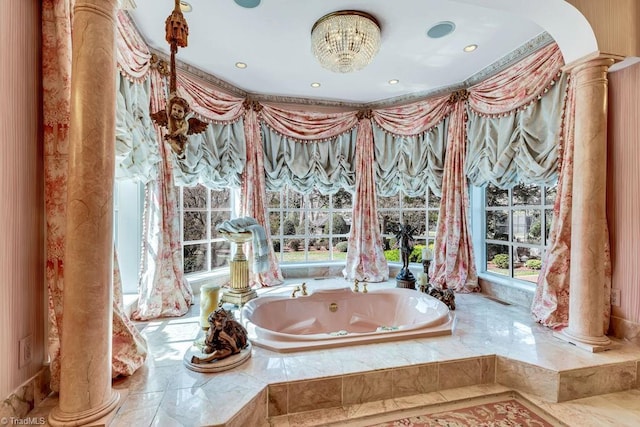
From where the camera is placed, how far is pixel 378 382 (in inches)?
67.3

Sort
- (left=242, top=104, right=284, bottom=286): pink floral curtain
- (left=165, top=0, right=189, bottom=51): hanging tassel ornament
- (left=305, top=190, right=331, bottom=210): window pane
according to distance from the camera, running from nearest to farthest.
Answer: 1. (left=165, top=0, right=189, bottom=51): hanging tassel ornament
2. (left=242, top=104, right=284, bottom=286): pink floral curtain
3. (left=305, top=190, right=331, bottom=210): window pane

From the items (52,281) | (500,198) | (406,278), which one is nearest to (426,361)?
(406,278)

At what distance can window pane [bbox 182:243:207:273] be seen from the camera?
10.3 ft

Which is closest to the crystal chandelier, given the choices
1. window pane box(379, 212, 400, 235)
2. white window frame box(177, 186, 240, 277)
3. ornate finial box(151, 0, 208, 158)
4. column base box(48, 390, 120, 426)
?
ornate finial box(151, 0, 208, 158)

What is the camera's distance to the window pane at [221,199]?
135 inches

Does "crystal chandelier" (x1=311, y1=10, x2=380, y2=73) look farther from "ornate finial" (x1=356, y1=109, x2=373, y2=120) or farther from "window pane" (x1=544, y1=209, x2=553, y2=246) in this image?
"window pane" (x1=544, y1=209, x2=553, y2=246)

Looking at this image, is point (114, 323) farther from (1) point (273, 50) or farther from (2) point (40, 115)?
(1) point (273, 50)

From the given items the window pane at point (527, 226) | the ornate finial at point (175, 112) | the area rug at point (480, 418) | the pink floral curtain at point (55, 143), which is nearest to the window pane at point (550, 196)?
the window pane at point (527, 226)

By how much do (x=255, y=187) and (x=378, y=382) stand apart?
2371mm

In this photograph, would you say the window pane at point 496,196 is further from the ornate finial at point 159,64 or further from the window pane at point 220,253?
the ornate finial at point 159,64

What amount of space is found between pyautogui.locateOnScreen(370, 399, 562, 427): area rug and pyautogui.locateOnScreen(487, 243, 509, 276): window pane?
1.74 m

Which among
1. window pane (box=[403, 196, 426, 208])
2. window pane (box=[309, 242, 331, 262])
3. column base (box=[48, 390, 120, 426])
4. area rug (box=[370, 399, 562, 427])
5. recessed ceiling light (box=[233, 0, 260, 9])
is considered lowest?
area rug (box=[370, 399, 562, 427])

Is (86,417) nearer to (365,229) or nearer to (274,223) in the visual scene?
(274,223)

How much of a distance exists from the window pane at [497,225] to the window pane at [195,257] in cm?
325
